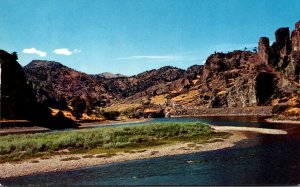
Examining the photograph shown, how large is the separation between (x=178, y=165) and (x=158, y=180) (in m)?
9.05

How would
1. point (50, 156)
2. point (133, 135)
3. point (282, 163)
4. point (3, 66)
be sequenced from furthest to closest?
point (3, 66) → point (133, 135) → point (50, 156) → point (282, 163)

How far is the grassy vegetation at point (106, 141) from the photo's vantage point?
216 feet

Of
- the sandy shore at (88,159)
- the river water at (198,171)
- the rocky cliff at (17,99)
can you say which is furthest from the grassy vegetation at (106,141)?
the rocky cliff at (17,99)

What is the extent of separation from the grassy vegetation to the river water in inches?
622

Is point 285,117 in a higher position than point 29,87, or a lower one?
lower

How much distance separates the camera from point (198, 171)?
44.6m

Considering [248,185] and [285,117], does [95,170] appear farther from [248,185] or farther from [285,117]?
[285,117]

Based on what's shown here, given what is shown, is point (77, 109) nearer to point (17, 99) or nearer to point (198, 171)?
point (17, 99)

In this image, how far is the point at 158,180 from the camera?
134 feet

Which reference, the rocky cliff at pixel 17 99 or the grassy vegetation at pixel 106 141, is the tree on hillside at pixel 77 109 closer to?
the rocky cliff at pixel 17 99

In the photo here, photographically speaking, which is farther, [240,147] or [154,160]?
[240,147]

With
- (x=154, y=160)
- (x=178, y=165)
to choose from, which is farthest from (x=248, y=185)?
(x=154, y=160)

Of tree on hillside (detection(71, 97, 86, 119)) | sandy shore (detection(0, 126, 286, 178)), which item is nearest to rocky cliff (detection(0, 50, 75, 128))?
tree on hillside (detection(71, 97, 86, 119))

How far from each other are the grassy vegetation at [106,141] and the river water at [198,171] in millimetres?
15788
